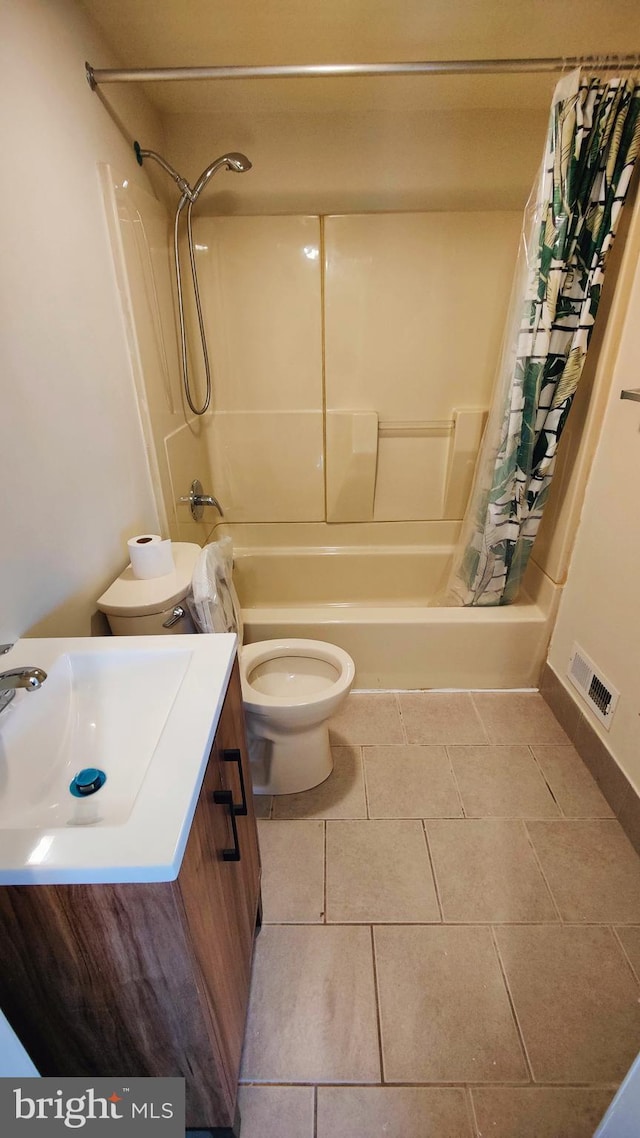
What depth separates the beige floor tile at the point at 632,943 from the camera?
118 cm

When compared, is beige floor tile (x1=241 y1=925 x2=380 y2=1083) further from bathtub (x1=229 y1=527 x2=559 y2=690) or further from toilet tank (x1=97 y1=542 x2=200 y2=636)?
bathtub (x1=229 y1=527 x2=559 y2=690)

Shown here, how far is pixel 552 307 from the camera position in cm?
156

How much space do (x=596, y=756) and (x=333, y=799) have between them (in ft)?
2.96

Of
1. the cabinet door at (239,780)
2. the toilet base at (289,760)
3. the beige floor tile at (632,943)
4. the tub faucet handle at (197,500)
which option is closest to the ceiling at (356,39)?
the tub faucet handle at (197,500)

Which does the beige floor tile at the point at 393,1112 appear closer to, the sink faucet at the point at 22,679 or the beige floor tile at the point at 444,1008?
the beige floor tile at the point at 444,1008

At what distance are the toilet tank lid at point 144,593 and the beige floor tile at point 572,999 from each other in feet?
3.94

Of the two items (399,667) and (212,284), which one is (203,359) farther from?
(399,667)

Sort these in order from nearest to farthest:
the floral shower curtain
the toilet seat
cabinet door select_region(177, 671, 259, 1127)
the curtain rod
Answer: cabinet door select_region(177, 671, 259, 1127) → the curtain rod → the floral shower curtain → the toilet seat

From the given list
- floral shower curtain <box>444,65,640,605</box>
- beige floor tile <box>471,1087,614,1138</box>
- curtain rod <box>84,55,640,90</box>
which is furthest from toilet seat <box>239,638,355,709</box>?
curtain rod <box>84,55,640,90</box>

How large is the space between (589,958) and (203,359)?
2509mm

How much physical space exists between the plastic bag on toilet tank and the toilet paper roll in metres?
0.09

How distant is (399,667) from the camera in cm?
204

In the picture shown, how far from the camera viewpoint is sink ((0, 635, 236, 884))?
0.55m

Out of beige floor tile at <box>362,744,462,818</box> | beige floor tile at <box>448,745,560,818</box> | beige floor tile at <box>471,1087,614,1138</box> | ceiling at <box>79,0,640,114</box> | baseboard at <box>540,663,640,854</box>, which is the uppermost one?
ceiling at <box>79,0,640,114</box>
